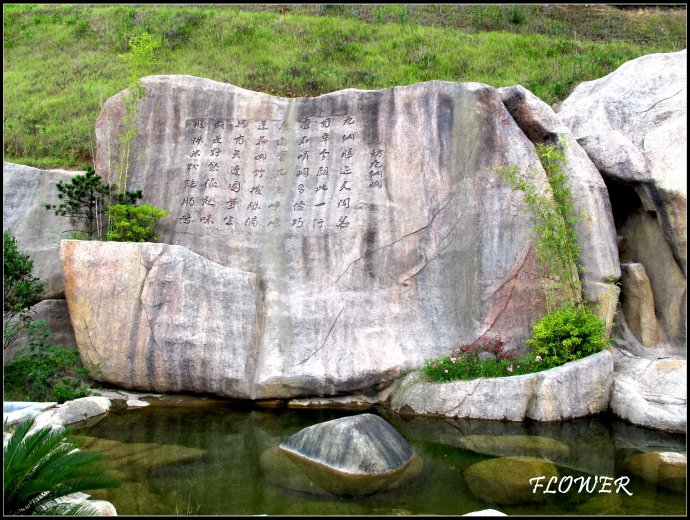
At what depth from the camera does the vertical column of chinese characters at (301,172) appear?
962 centimetres

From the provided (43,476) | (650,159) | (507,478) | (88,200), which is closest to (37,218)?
(88,200)

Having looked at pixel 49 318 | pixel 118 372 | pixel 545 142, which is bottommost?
pixel 118 372

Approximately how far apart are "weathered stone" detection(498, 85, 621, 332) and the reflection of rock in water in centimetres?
388

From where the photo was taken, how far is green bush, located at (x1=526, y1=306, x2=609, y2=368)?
773cm

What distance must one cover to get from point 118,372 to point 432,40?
1448cm

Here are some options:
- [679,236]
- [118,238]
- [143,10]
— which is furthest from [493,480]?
[143,10]

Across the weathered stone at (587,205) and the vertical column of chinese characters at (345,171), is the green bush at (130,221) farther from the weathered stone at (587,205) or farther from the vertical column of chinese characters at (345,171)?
the weathered stone at (587,205)

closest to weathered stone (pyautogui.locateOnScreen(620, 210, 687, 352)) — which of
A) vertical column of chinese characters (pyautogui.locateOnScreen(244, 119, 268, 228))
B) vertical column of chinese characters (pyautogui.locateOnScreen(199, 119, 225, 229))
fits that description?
vertical column of chinese characters (pyautogui.locateOnScreen(244, 119, 268, 228))

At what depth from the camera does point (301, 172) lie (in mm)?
9922

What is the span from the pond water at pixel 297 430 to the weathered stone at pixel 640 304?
1.98 m

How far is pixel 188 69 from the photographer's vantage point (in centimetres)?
1728

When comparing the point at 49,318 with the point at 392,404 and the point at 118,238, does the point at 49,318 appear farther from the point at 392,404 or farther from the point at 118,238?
the point at 392,404

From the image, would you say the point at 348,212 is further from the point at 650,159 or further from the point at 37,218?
the point at 37,218

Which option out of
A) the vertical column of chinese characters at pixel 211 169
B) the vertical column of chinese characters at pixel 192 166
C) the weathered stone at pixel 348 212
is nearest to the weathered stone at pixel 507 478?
the weathered stone at pixel 348 212
